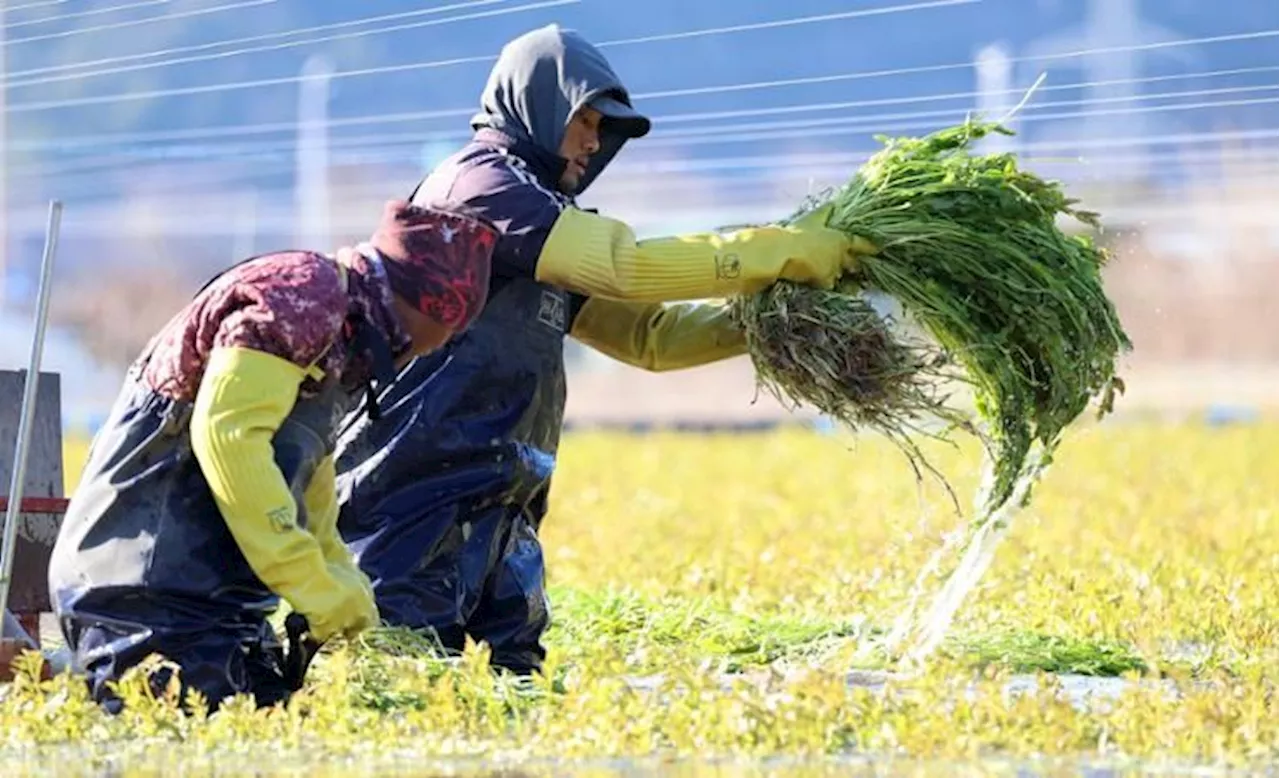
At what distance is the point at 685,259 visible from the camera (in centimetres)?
724

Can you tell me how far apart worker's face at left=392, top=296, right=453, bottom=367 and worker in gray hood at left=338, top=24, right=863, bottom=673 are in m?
0.70

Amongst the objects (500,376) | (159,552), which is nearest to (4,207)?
(500,376)

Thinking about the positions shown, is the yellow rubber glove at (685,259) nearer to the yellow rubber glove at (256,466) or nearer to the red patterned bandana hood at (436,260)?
the red patterned bandana hood at (436,260)

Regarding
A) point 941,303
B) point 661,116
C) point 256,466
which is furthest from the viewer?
point 661,116

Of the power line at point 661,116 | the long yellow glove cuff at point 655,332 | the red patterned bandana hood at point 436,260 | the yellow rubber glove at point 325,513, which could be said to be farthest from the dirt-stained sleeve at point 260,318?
the power line at point 661,116

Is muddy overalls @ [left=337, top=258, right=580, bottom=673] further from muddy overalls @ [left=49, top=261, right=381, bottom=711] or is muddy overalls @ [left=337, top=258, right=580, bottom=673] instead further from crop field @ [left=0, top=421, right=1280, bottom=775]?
muddy overalls @ [left=49, top=261, right=381, bottom=711]

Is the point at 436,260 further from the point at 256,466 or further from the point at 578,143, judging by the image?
the point at 578,143

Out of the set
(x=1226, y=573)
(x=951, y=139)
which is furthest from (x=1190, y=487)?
(x=951, y=139)

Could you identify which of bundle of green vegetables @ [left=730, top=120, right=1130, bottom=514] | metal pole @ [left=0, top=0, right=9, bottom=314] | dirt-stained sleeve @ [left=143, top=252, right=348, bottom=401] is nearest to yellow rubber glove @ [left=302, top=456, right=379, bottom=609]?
dirt-stained sleeve @ [left=143, top=252, right=348, bottom=401]

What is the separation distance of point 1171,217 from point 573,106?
1895 centimetres

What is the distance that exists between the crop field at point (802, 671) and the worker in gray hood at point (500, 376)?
0.28 metres

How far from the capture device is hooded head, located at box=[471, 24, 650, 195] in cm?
745

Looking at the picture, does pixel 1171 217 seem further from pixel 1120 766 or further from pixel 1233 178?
pixel 1120 766

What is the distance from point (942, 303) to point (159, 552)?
2018mm
